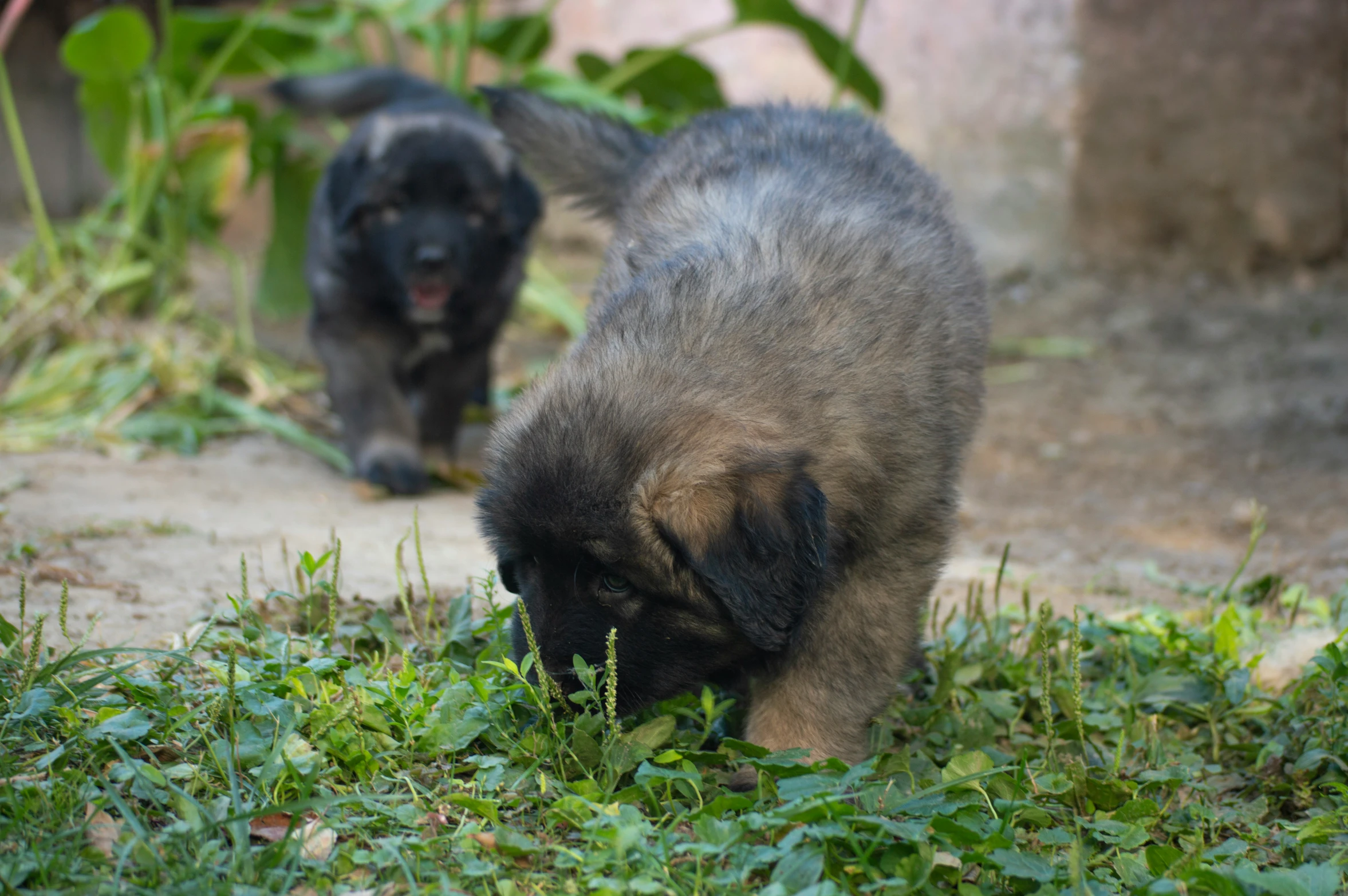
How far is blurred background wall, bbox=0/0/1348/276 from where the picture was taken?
7.30 meters

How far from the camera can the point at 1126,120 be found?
7.50m

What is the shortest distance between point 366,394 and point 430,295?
51cm

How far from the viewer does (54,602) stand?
280 cm

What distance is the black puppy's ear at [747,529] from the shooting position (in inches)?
83.3

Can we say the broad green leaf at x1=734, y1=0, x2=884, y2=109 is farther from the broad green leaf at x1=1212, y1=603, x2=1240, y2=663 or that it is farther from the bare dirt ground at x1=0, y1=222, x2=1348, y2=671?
the broad green leaf at x1=1212, y1=603, x2=1240, y2=663

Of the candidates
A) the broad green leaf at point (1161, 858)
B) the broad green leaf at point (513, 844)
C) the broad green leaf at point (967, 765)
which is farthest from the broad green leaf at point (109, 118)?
the broad green leaf at point (1161, 858)

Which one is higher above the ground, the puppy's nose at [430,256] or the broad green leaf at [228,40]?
the broad green leaf at [228,40]

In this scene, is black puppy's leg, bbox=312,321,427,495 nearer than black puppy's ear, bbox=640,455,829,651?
No

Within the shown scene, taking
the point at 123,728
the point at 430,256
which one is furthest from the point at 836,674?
the point at 430,256

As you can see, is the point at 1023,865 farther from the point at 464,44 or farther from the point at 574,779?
the point at 464,44

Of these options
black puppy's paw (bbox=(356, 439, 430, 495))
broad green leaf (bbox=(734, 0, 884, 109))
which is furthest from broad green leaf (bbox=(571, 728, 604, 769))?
broad green leaf (bbox=(734, 0, 884, 109))

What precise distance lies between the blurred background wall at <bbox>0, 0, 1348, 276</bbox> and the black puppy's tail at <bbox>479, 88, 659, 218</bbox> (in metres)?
3.48

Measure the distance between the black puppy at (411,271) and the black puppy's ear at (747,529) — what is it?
2.92 metres

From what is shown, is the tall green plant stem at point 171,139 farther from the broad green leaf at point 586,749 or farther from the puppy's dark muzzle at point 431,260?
the broad green leaf at point 586,749
